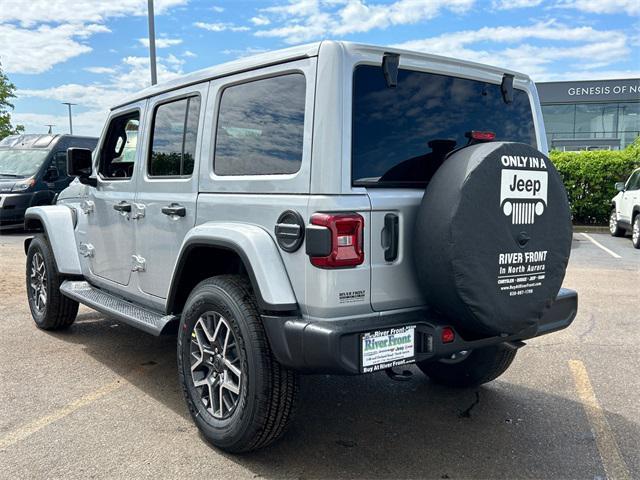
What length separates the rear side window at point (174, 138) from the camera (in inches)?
145

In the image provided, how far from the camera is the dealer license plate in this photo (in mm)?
2705

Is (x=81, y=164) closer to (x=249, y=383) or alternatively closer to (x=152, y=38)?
(x=249, y=383)

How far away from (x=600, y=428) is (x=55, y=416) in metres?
3.26

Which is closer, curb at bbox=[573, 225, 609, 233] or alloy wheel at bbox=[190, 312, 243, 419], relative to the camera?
alloy wheel at bbox=[190, 312, 243, 419]

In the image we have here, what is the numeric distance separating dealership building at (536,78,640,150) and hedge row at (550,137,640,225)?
29.7 meters

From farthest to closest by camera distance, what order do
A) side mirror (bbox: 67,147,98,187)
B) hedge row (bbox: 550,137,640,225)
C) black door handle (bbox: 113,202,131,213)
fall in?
hedge row (bbox: 550,137,640,225) → side mirror (bbox: 67,147,98,187) → black door handle (bbox: 113,202,131,213)

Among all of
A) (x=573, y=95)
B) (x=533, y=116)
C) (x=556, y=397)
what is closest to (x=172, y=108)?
(x=533, y=116)

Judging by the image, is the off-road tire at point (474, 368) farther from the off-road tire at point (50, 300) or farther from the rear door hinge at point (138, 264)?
the off-road tire at point (50, 300)

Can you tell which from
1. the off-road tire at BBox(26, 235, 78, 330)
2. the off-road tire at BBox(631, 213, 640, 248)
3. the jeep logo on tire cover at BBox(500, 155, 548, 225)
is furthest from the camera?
the off-road tire at BBox(631, 213, 640, 248)

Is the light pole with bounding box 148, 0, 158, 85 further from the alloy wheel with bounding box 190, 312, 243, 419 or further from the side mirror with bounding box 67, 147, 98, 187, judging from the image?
the alloy wheel with bounding box 190, 312, 243, 419

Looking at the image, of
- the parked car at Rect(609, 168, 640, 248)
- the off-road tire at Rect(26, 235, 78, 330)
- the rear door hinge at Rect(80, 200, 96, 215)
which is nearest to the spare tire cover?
the rear door hinge at Rect(80, 200, 96, 215)

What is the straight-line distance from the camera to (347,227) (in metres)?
2.72

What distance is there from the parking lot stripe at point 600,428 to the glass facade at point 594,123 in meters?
43.3

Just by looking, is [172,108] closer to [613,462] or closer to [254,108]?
[254,108]
